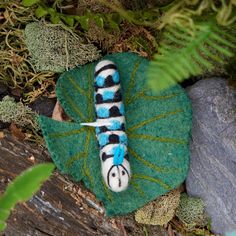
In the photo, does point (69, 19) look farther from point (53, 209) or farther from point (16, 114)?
point (53, 209)

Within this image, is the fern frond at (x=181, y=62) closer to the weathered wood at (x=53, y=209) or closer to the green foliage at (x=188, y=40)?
the green foliage at (x=188, y=40)

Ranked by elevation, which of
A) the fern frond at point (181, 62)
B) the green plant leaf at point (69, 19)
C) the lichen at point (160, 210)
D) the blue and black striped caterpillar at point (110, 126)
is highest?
the fern frond at point (181, 62)

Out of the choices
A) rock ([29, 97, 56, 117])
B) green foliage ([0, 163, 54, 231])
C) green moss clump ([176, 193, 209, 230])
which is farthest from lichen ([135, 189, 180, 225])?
green foliage ([0, 163, 54, 231])

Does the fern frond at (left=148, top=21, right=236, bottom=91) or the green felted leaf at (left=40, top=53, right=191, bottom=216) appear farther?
the green felted leaf at (left=40, top=53, right=191, bottom=216)

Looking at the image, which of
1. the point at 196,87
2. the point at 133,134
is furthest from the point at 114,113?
the point at 196,87

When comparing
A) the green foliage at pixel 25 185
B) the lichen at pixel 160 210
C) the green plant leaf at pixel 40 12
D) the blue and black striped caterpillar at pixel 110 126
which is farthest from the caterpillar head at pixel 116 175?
the green foliage at pixel 25 185

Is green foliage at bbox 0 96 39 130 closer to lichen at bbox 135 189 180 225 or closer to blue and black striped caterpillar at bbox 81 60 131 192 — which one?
blue and black striped caterpillar at bbox 81 60 131 192
